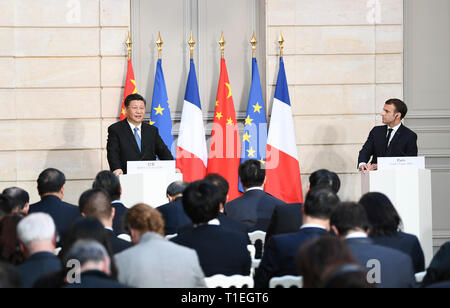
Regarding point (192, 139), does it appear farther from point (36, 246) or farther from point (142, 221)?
point (36, 246)

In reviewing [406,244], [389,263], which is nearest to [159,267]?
[389,263]

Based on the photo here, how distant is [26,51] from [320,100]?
3652mm

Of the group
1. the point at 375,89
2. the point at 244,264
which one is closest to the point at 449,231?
the point at 375,89

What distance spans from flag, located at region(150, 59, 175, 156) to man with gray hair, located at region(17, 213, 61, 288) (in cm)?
529

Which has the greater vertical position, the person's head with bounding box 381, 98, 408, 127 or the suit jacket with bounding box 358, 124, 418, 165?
the person's head with bounding box 381, 98, 408, 127

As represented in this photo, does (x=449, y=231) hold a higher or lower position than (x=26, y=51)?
lower

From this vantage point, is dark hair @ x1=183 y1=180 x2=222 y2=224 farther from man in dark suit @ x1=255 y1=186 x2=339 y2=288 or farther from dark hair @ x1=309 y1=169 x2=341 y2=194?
dark hair @ x1=309 y1=169 x2=341 y2=194

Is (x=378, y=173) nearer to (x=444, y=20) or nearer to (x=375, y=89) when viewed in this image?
(x=375, y=89)

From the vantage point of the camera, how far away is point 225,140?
28.5 feet

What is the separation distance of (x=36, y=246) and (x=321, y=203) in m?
1.48

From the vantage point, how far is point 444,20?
9.02m

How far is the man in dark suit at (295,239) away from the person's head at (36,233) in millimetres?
1154

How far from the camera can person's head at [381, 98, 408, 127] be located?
7266mm

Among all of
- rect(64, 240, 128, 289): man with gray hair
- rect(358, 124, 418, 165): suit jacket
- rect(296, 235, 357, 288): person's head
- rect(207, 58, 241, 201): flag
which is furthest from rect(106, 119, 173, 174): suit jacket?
rect(296, 235, 357, 288): person's head
